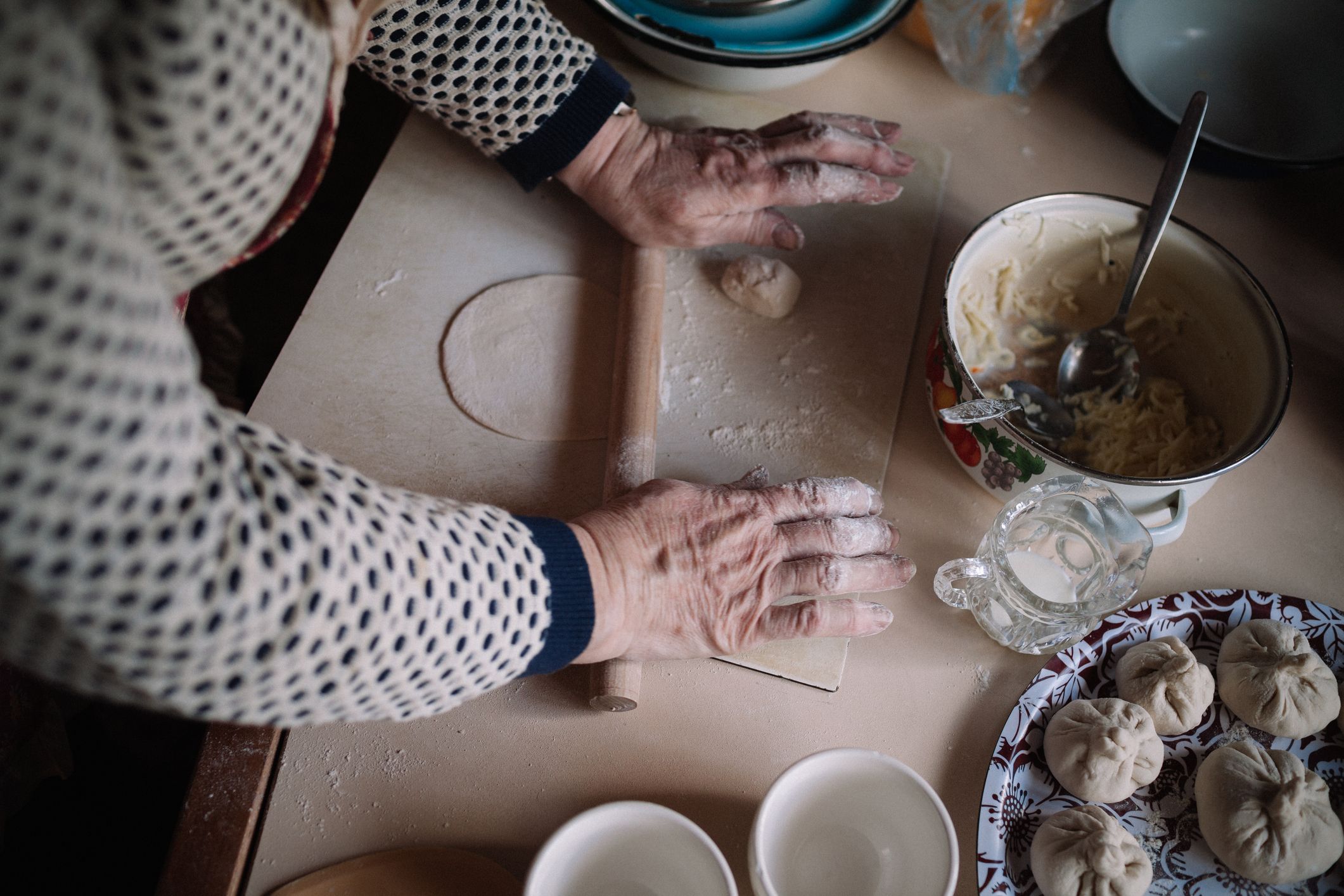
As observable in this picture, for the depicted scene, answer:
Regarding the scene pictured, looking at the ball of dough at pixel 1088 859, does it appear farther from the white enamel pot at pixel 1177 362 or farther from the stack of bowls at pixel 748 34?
the stack of bowls at pixel 748 34

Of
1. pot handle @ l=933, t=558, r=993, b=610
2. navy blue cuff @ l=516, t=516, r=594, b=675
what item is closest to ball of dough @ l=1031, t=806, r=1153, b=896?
pot handle @ l=933, t=558, r=993, b=610

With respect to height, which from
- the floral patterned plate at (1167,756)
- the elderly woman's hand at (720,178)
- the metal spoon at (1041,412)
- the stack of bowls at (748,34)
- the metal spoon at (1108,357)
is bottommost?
the floral patterned plate at (1167,756)

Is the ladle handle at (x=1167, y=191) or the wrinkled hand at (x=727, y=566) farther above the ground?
the ladle handle at (x=1167, y=191)

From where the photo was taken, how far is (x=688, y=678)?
90 centimetres

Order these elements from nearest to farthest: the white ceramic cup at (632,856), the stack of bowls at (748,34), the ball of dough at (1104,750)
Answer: the white ceramic cup at (632,856), the ball of dough at (1104,750), the stack of bowls at (748,34)

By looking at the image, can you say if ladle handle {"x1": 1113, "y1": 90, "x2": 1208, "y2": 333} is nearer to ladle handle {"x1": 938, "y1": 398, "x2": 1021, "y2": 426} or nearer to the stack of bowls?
ladle handle {"x1": 938, "y1": 398, "x2": 1021, "y2": 426}

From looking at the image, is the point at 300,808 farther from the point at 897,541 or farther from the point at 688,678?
the point at 897,541

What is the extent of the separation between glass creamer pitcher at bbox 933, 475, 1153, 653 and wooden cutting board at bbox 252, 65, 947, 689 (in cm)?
16

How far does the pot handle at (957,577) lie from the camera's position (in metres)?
0.92

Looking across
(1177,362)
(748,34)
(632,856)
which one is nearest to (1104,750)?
(632,856)

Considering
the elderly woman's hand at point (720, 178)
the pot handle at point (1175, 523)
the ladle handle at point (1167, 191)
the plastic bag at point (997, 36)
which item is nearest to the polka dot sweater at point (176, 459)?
the elderly woman's hand at point (720, 178)

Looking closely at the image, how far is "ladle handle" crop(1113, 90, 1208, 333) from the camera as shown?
3.27ft

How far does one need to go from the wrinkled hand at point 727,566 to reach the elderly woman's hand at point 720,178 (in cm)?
39

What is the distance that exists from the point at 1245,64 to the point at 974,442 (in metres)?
0.84
